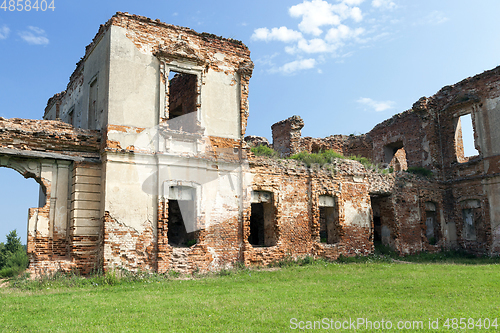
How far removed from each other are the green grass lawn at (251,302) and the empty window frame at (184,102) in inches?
196

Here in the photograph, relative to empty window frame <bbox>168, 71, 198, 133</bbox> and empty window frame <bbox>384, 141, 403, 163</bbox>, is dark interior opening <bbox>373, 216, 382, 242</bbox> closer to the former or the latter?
empty window frame <bbox>384, 141, 403, 163</bbox>

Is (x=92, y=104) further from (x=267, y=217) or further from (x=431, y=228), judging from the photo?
(x=431, y=228)

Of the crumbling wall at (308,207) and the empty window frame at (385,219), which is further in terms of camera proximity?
the empty window frame at (385,219)

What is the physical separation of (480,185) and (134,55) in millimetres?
14586

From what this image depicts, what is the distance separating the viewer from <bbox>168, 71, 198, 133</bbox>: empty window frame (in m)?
13.5

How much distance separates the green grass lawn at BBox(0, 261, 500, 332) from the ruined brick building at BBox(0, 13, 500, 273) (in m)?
1.65

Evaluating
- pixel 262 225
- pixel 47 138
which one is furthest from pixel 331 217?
pixel 47 138

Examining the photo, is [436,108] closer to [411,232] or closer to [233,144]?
[411,232]

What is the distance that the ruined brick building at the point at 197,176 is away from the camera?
11500 millimetres

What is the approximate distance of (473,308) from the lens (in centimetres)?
710

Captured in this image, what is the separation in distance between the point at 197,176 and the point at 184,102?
3.16 m

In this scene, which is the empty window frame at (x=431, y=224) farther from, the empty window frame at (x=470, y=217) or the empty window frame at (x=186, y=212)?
the empty window frame at (x=186, y=212)

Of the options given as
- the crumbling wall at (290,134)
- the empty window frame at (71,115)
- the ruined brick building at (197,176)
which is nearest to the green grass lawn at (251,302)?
the ruined brick building at (197,176)

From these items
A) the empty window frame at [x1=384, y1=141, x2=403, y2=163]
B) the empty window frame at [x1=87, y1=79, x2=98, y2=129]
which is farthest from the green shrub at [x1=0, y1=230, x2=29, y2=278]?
the empty window frame at [x1=384, y1=141, x2=403, y2=163]
